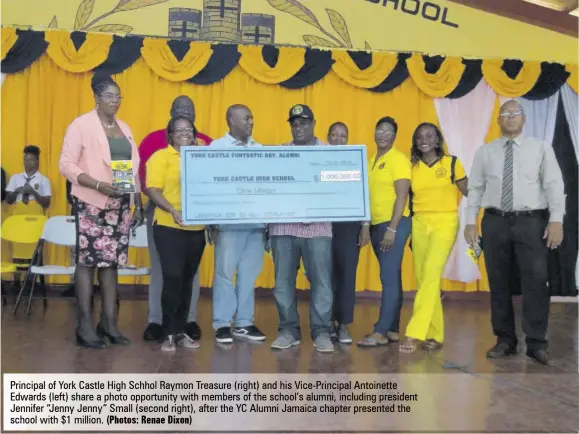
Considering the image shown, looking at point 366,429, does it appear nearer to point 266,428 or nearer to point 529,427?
point 266,428

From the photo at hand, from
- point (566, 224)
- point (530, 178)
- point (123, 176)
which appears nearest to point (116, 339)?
point (123, 176)

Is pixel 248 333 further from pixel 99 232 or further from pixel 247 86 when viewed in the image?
pixel 247 86

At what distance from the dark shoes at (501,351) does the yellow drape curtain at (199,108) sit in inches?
114

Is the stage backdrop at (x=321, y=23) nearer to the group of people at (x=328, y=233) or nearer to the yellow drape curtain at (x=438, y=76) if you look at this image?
the yellow drape curtain at (x=438, y=76)

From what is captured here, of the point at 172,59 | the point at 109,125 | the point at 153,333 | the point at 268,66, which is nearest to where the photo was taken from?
the point at 109,125

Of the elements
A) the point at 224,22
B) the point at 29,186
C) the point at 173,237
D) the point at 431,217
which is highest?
the point at 224,22

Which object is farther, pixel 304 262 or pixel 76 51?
pixel 76 51

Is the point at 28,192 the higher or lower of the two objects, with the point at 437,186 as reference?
lower

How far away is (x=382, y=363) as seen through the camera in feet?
11.2

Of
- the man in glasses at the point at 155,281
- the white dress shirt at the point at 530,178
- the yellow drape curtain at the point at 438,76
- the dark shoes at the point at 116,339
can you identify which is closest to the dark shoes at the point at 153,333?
the man in glasses at the point at 155,281

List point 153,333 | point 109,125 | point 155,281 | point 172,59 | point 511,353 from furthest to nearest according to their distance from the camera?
point 172,59 < point 155,281 < point 153,333 < point 511,353 < point 109,125

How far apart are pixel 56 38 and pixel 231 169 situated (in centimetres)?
351

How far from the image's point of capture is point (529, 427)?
7.98 feet

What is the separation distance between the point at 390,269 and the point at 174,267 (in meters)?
1.37
